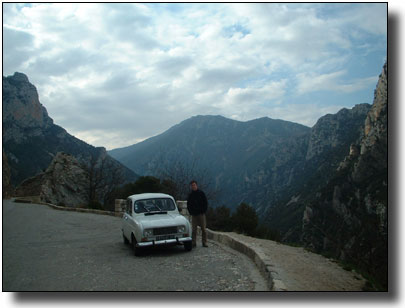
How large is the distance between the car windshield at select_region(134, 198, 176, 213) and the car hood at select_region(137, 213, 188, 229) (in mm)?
357

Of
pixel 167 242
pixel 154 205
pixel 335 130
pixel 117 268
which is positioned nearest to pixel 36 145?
pixel 154 205

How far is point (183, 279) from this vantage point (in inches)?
271

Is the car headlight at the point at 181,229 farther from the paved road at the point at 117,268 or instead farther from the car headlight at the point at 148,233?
the car headlight at the point at 148,233

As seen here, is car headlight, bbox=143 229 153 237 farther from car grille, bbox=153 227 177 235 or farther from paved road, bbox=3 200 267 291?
paved road, bbox=3 200 267 291

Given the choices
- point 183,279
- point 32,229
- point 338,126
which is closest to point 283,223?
point 338,126

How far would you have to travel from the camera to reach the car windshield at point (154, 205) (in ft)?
33.7

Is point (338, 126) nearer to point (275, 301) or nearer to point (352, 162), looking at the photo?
point (352, 162)

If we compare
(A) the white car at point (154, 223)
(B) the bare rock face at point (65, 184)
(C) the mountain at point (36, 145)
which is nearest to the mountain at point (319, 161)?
(C) the mountain at point (36, 145)

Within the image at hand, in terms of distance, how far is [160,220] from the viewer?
953 centimetres

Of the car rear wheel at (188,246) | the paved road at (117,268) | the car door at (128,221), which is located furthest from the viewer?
the car door at (128,221)

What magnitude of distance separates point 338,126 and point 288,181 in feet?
130

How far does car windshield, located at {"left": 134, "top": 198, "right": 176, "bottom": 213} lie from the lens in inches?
404

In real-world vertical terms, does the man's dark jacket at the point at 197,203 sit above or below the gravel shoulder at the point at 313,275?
above

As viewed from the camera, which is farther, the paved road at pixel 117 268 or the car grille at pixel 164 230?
the car grille at pixel 164 230
